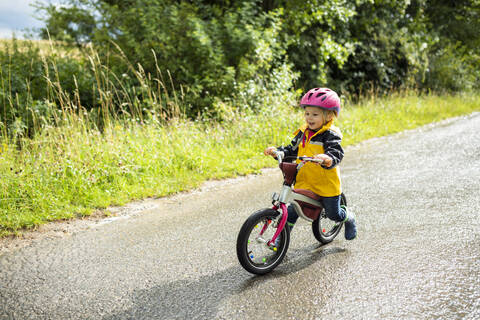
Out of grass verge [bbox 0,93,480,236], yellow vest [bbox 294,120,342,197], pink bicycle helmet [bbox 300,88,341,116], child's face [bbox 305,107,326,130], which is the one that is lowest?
grass verge [bbox 0,93,480,236]

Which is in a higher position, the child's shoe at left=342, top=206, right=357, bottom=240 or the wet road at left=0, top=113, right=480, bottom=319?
the child's shoe at left=342, top=206, right=357, bottom=240

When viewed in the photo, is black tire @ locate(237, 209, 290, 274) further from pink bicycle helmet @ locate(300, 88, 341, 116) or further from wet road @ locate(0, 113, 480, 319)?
pink bicycle helmet @ locate(300, 88, 341, 116)

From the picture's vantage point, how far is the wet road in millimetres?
3031

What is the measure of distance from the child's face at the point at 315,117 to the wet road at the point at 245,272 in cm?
130

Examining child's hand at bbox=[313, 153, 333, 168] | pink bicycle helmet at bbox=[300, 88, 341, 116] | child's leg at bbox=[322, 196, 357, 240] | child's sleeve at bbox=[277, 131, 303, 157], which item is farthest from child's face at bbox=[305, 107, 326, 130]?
child's leg at bbox=[322, 196, 357, 240]

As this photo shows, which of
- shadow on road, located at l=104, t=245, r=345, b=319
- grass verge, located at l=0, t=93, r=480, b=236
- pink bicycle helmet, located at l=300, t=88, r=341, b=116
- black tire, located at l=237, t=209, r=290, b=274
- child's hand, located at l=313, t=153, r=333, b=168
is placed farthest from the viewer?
grass verge, located at l=0, t=93, r=480, b=236

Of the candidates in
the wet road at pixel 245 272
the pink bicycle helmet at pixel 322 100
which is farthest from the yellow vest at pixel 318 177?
the wet road at pixel 245 272

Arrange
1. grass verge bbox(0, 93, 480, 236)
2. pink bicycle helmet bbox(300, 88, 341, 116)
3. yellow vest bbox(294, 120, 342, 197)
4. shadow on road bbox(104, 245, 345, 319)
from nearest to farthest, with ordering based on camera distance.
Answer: shadow on road bbox(104, 245, 345, 319) → pink bicycle helmet bbox(300, 88, 341, 116) → yellow vest bbox(294, 120, 342, 197) → grass verge bbox(0, 93, 480, 236)

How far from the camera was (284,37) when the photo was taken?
12273 mm

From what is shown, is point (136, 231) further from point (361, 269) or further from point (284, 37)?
point (284, 37)

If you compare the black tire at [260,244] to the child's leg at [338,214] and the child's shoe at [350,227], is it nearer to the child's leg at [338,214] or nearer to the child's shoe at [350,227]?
the child's leg at [338,214]

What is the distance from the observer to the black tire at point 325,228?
404 centimetres

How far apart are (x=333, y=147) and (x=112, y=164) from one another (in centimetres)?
394

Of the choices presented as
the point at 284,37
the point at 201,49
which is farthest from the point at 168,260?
the point at 284,37
